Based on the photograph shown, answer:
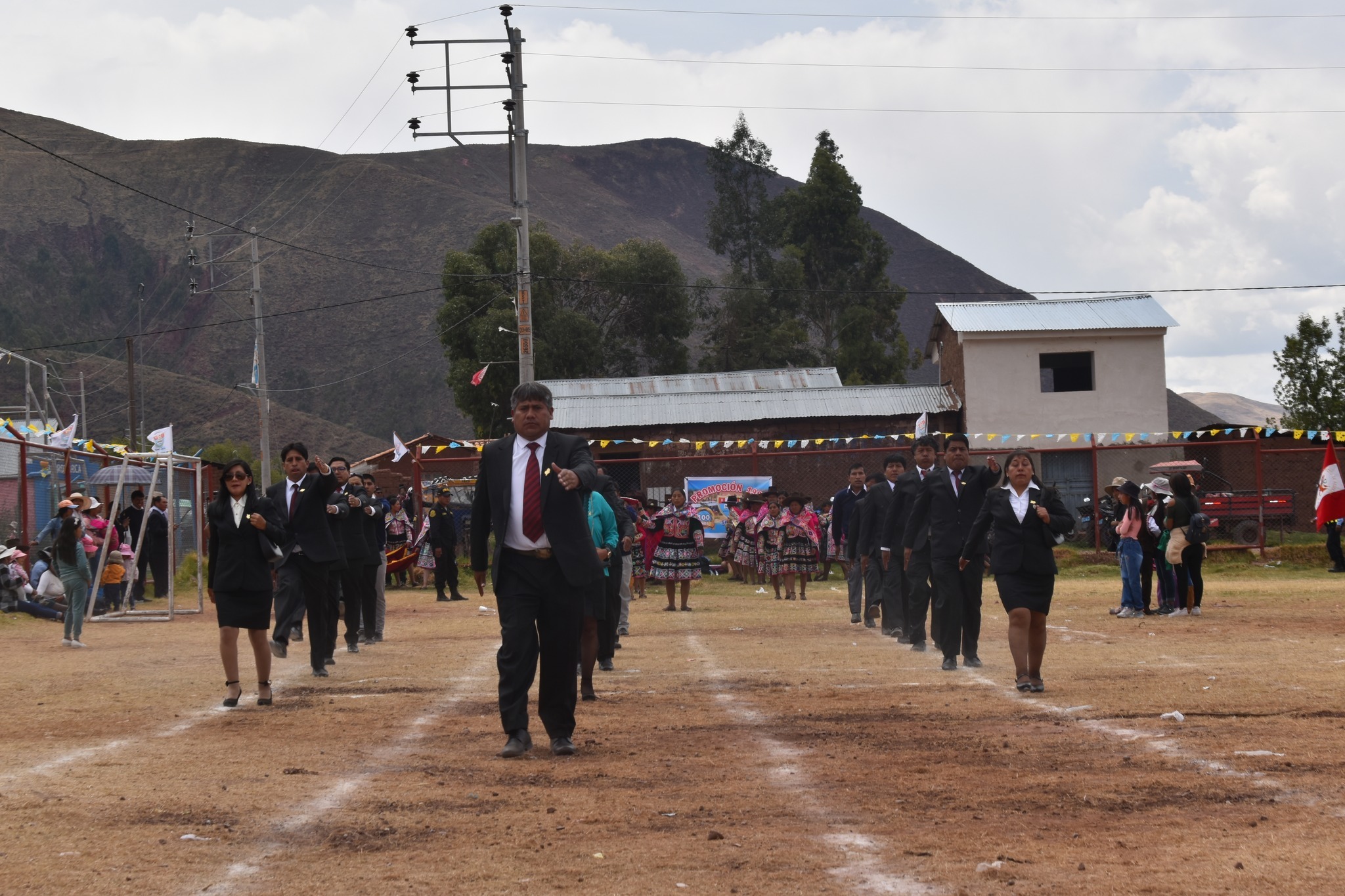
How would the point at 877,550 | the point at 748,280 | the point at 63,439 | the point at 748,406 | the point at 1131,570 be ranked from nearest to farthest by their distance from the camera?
the point at 877,550
the point at 1131,570
the point at 63,439
the point at 748,406
the point at 748,280

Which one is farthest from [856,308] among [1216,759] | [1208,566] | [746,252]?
[1216,759]

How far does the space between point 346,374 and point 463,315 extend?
70373 mm

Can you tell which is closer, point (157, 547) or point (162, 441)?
point (162, 441)

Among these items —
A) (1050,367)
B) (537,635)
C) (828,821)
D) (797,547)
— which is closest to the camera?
(828,821)

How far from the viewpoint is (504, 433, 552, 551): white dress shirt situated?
7480 mm

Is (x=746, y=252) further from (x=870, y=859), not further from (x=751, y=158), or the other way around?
(x=870, y=859)

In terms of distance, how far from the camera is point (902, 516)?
1424cm

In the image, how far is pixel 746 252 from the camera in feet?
264

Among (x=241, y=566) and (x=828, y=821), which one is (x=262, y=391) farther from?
(x=828, y=821)

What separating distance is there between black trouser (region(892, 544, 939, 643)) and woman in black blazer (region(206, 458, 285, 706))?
5753 mm

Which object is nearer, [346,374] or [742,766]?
[742,766]

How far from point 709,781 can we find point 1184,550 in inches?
485

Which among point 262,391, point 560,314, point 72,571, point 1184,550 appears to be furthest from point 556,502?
point 560,314

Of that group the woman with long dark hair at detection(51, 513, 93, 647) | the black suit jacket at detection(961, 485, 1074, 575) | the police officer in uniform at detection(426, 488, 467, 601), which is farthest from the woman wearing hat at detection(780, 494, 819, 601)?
the black suit jacket at detection(961, 485, 1074, 575)
